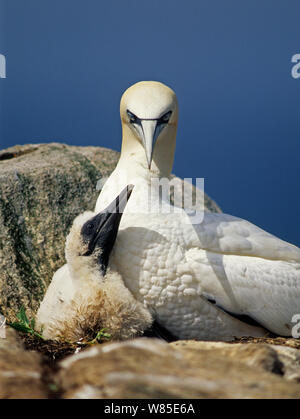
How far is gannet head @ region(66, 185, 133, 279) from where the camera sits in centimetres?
317

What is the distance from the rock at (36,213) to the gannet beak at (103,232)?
5.76ft

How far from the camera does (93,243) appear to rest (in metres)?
3.19

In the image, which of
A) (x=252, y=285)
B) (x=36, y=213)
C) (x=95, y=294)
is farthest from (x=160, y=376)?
(x=36, y=213)

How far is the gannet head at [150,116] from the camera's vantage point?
3.62m

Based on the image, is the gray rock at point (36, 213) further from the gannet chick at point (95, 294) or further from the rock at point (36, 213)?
the gannet chick at point (95, 294)

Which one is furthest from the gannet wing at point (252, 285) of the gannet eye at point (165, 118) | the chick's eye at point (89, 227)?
the gannet eye at point (165, 118)

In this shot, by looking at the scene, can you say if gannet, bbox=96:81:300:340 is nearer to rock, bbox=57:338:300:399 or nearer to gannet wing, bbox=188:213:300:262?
gannet wing, bbox=188:213:300:262

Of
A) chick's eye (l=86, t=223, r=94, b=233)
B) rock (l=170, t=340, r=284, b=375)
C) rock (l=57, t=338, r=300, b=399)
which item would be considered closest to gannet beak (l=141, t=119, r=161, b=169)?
chick's eye (l=86, t=223, r=94, b=233)

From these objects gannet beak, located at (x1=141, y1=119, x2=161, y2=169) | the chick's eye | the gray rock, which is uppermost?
gannet beak, located at (x1=141, y1=119, x2=161, y2=169)

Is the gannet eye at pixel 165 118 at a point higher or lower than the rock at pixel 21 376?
higher

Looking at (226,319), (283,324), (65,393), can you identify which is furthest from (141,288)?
(65,393)

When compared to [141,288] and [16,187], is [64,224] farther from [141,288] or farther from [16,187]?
[141,288]

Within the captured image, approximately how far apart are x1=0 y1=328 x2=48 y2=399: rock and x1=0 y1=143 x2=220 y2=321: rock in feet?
9.23

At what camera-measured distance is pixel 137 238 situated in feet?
10.9
